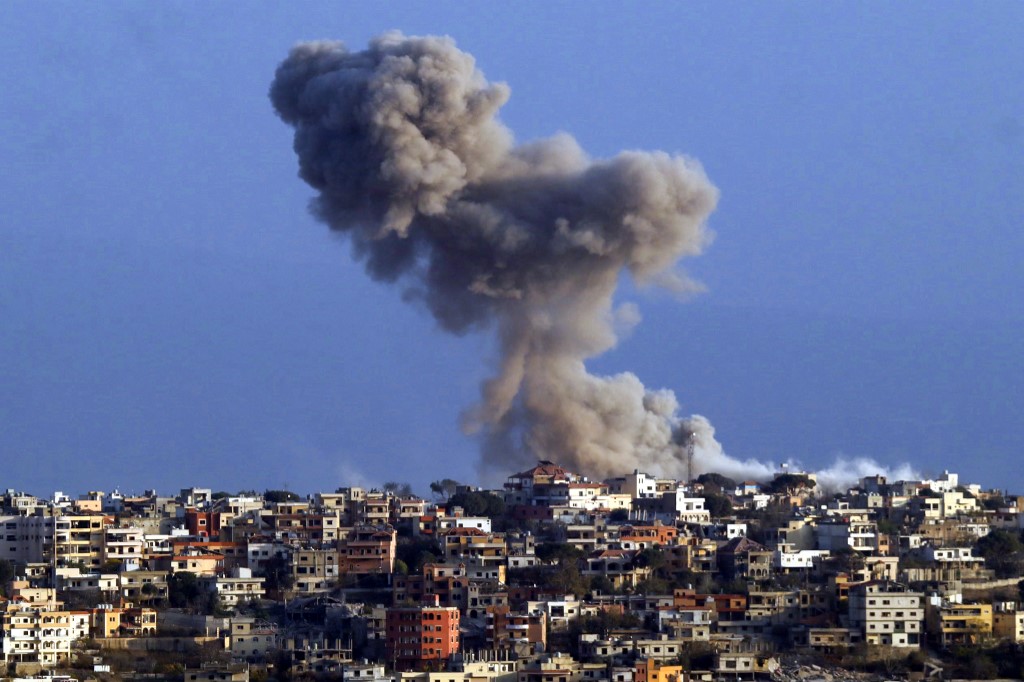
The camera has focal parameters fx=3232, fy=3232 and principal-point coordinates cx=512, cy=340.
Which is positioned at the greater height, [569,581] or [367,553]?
[367,553]

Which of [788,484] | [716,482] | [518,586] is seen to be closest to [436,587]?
[518,586]

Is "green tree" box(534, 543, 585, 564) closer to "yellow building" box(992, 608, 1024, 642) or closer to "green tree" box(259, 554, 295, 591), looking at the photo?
"green tree" box(259, 554, 295, 591)

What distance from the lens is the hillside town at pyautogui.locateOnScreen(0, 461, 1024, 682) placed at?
5428cm

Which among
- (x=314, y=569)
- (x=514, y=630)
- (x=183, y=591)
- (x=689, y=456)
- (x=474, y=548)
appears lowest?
(x=514, y=630)

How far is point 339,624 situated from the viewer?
5662 cm

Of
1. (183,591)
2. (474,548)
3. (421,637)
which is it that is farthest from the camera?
(474,548)

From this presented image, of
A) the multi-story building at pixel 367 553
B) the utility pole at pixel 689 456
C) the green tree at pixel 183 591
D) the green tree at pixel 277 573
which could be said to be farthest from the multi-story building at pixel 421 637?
the utility pole at pixel 689 456

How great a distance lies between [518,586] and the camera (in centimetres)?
6006

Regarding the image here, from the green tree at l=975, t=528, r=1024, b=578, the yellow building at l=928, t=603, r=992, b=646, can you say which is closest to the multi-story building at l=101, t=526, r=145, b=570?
the yellow building at l=928, t=603, r=992, b=646

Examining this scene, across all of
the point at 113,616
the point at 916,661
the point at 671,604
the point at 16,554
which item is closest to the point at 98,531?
the point at 16,554

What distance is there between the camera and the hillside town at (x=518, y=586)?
54.3 metres

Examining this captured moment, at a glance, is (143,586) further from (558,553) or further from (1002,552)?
(1002,552)

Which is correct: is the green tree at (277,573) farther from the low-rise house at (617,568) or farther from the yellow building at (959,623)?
the yellow building at (959,623)

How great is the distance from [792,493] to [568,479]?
276 inches
